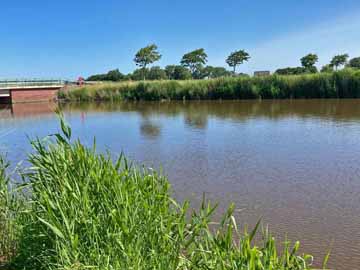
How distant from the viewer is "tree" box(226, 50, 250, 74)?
57.9 m

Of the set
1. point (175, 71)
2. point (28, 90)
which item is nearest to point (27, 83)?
point (28, 90)

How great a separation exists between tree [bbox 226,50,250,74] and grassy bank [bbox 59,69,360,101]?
33.0 m

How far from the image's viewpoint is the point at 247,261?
1.94 metres

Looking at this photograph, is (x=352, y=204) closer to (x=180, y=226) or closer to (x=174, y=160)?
(x=180, y=226)

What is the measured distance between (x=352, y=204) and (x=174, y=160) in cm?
382

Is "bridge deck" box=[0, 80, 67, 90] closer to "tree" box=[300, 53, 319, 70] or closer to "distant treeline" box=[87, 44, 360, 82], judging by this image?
"distant treeline" box=[87, 44, 360, 82]

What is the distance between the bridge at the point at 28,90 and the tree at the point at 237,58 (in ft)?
110

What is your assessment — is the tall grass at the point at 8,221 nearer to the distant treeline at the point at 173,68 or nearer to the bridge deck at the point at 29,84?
the bridge deck at the point at 29,84

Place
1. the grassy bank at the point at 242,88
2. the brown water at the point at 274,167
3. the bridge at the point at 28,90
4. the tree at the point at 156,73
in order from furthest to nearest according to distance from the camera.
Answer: the tree at the point at 156,73
the bridge at the point at 28,90
the grassy bank at the point at 242,88
the brown water at the point at 274,167

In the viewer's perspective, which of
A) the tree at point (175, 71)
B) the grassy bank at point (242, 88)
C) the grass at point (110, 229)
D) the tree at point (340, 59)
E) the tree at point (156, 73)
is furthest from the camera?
the tree at point (175, 71)

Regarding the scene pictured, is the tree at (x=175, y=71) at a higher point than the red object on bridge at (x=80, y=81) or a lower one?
higher

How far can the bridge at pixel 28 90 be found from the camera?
3112 centimetres

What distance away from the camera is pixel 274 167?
6477 mm

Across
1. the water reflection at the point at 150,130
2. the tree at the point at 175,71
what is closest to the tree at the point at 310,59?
the tree at the point at 175,71
